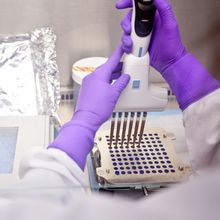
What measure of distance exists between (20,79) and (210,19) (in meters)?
0.61

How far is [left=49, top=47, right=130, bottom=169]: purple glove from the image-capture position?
0.82m

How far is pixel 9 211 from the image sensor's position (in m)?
0.31

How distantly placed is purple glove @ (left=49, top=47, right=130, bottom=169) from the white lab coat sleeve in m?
0.17

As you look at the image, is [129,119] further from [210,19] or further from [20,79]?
[210,19]

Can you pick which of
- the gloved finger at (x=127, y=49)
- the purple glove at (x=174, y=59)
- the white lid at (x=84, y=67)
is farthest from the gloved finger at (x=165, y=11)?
the white lid at (x=84, y=67)

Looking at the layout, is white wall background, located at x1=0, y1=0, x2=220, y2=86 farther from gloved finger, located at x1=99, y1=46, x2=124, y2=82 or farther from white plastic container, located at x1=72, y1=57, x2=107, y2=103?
gloved finger, located at x1=99, y1=46, x2=124, y2=82

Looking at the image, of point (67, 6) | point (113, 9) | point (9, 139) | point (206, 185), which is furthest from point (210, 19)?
point (206, 185)

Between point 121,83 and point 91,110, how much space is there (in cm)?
9

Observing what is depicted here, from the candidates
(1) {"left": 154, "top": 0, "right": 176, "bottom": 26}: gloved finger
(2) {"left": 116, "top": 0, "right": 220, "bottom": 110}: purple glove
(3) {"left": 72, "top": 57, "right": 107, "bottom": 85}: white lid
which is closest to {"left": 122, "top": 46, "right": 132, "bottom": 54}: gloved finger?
(2) {"left": 116, "top": 0, "right": 220, "bottom": 110}: purple glove

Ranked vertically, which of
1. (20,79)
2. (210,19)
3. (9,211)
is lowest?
(20,79)

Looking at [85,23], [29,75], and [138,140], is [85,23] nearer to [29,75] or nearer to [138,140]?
[29,75]

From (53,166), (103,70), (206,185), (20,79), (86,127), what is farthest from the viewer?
(20,79)

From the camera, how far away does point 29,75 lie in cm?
122

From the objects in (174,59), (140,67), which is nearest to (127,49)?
(140,67)
